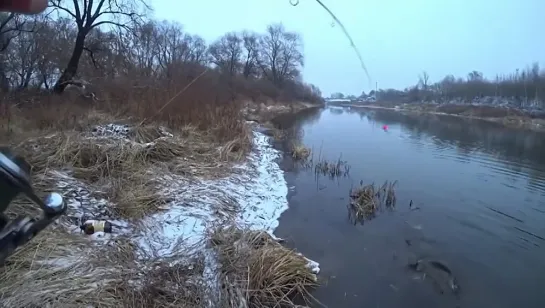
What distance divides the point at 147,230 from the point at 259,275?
6.52 feet

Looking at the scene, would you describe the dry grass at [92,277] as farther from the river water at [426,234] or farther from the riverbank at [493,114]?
the riverbank at [493,114]

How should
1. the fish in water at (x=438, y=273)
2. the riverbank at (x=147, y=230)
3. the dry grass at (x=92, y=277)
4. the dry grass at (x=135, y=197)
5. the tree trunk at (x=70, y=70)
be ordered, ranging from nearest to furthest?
the dry grass at (x=92, y=277), the riverbank at (x=147, y=230), the fish in water at (x=438, y=273), the dry grass at (x=135, y=197), the tree trunk at (x=70, y=70)

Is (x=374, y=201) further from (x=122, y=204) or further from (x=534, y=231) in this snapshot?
(x=122, y=204)

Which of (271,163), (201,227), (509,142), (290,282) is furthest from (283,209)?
(509,142)

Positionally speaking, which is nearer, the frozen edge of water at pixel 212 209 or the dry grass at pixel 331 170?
the frozen edge of water at pixel 212 209

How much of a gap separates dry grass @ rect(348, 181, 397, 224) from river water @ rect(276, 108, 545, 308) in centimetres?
22

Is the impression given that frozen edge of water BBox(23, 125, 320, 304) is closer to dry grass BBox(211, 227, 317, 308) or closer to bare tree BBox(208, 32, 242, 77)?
dry grass BBox(211, 227, 317, 308)

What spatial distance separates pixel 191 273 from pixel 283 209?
3573 mm

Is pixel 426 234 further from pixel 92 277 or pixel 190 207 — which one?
pixel 92 277

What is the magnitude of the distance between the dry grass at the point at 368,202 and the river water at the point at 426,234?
221 mm

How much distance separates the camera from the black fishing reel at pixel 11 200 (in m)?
1.22

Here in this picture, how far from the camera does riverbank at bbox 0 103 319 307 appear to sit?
3.83 m

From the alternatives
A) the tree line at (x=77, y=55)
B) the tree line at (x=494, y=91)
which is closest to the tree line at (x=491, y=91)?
the tree line at (x=494, y=91)

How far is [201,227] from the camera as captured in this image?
573cm
